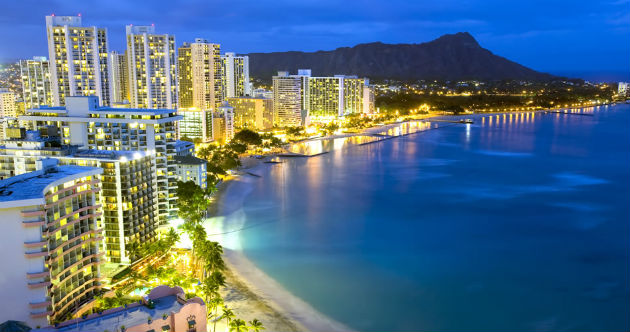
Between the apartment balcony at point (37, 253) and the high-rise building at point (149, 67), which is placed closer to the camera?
the apartment balcony at point (37, 253)

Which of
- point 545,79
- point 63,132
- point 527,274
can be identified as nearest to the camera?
point 527,274

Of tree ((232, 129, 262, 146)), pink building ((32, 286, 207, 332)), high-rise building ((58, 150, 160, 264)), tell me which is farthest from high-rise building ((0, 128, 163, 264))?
tree ((232, 129, 262, 146))

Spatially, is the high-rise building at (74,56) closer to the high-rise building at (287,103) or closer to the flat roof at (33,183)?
the flat roof at (33,183)

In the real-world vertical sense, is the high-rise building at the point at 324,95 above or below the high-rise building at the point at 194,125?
above

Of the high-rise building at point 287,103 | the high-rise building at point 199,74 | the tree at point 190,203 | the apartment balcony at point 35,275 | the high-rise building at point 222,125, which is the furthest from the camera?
the high-rise building at point 287,103

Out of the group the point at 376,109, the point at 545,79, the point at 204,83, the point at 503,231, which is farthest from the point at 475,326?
the point at 545,79

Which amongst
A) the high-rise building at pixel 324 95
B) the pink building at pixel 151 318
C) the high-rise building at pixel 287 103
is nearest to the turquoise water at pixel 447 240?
the pink building at pixel 151 318

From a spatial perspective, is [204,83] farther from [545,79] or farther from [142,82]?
[545,79]

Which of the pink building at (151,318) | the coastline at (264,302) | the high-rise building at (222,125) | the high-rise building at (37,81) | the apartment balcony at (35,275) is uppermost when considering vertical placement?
the high-rise building at (37,81)
